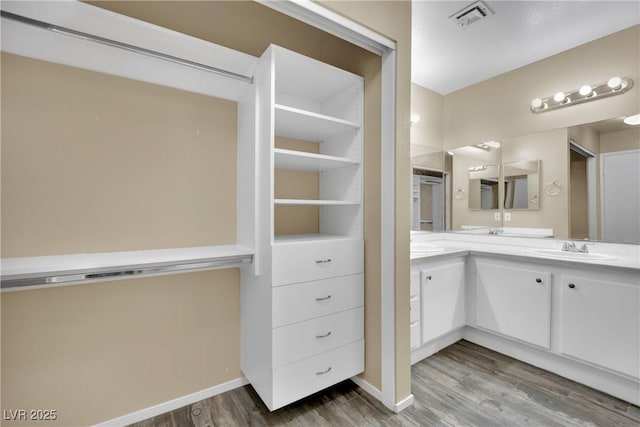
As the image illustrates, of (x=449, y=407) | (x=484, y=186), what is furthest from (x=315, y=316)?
(x=484, y=186)

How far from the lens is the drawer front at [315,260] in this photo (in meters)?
1.53

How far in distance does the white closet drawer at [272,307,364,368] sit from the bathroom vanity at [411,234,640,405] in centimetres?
55

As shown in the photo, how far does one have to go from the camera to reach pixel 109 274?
1257 mm

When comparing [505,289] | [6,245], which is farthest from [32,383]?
[505,289]

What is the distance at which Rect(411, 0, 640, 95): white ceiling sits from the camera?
2.00m

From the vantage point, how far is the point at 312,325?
1.63 metres

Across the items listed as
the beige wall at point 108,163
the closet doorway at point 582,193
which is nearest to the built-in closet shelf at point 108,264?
the beige wall at point 108,163

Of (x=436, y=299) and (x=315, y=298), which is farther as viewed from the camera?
(x=436, y=299)

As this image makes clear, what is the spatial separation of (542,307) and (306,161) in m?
1.99

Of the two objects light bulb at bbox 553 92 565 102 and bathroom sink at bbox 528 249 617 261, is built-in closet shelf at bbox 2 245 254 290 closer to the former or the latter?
bathroom sink at bbox 528 249 617 261

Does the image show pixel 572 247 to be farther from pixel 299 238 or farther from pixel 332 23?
pixel 332 23

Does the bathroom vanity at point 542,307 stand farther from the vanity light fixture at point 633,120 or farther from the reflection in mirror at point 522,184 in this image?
the vanity light fixture at point 633,120

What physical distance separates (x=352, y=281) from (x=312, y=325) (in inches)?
14.1

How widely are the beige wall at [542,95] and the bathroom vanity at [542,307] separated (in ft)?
3.56
